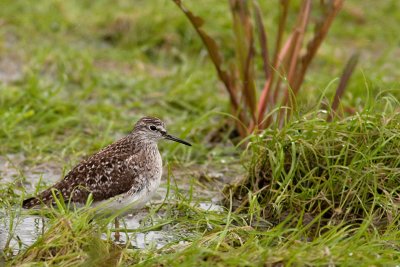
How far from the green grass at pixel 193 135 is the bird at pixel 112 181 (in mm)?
227

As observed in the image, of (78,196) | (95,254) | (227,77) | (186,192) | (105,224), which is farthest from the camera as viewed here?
(227,77)

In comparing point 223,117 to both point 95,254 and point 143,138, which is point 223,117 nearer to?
point 143,138

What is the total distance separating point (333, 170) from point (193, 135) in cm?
281

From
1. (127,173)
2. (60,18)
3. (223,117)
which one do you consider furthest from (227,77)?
(60,18)

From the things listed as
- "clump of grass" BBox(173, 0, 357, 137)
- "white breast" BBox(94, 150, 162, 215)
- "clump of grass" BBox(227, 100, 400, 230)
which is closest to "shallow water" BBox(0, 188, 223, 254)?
"white breast" BBox(94, 150, 162, 215)

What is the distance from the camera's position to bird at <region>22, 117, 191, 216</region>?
7.64 meters

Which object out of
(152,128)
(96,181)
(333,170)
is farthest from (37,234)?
(333,170)

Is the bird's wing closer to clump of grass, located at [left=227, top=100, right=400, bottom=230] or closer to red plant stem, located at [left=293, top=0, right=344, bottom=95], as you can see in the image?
clump of grass, located at [left=227, top=100, right=400, bottom=230]

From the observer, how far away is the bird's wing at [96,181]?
768 centimetres

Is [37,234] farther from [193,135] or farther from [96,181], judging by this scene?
[193,135]

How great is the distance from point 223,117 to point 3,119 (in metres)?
2.50

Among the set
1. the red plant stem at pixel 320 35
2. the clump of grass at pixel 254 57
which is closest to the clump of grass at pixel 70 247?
the clump of grass at pixel 254 57

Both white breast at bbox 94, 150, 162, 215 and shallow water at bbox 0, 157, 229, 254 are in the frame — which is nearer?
shallow water at bbox 0, 157, 229, 254

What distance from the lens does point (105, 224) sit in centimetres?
687
